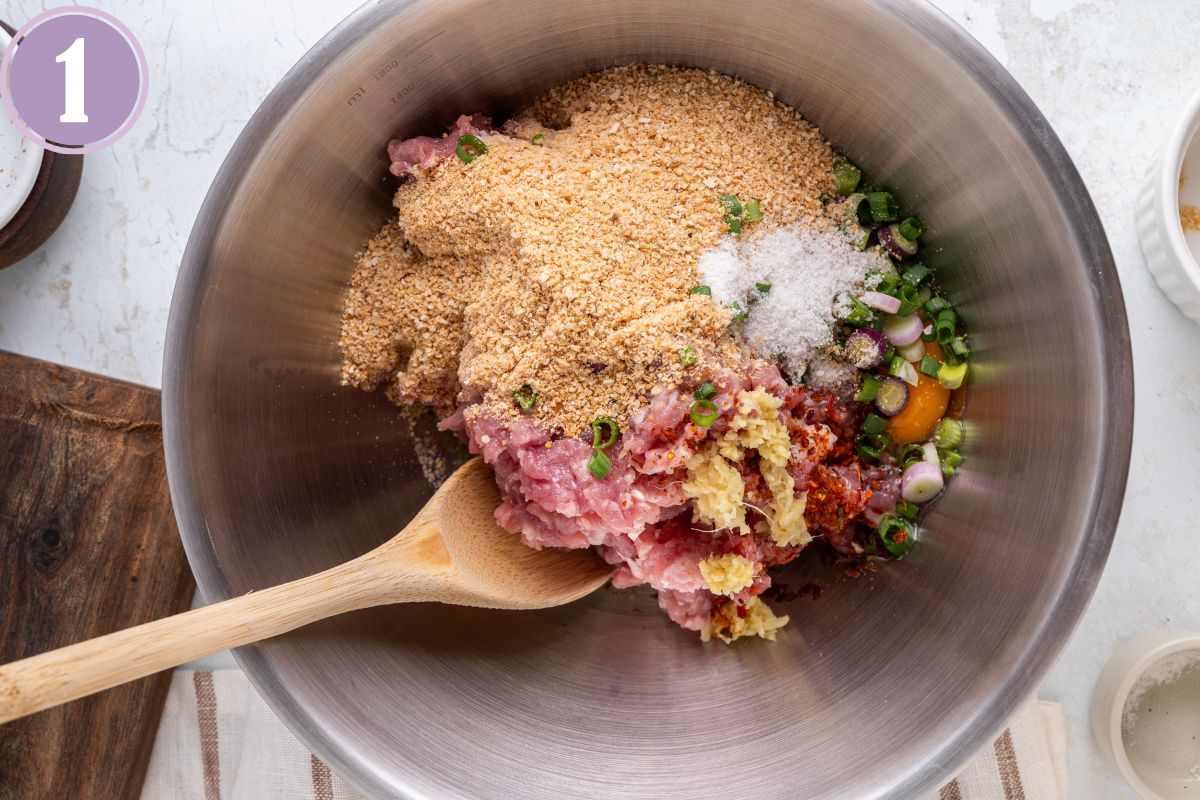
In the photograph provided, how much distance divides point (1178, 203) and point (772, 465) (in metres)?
1.32

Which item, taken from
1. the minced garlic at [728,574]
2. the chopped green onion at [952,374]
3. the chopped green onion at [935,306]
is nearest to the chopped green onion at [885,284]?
the chopped green onion at [935,306]

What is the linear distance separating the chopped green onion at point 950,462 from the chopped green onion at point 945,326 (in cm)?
28

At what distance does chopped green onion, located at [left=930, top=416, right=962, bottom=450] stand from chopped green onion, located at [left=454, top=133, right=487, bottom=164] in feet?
4.22

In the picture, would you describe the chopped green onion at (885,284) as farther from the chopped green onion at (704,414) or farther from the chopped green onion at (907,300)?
the chopped green onion at (704,414)

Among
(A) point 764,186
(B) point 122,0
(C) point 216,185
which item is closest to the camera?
(C) point 216,185

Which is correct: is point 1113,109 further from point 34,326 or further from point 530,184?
point 34,326

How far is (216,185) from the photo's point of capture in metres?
1.90

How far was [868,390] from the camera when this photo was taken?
2129mm

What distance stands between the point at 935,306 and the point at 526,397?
40.6 inches

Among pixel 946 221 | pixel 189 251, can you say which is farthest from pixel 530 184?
pixel 946 221

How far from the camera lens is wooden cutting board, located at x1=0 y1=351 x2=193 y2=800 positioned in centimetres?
235

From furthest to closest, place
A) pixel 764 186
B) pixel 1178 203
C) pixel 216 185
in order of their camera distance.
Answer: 1. pixel 1178 203
2. pixel 764 186
3. pixel 216 185

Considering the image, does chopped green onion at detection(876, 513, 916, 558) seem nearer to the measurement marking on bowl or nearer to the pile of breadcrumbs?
the pile of breadcrumbs

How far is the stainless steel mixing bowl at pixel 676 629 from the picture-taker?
73.7 inches
